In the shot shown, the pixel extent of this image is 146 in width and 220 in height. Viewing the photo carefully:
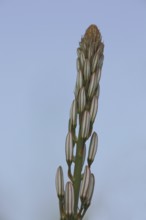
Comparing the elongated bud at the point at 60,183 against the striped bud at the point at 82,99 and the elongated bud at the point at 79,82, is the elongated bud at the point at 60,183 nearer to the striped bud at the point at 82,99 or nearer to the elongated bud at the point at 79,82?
the striped bud at the point at 82,99

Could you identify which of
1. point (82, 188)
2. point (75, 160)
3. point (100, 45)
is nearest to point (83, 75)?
point (100, 45)

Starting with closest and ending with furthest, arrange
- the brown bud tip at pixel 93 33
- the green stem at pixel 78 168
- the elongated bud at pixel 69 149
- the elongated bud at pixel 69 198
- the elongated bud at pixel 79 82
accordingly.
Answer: the elongated bud at pixel 69 198, the green stem at pixel 78 168, the elongated bud at pixel 69 149, the elongated bud at pixel 79 82, the brown bud tip at pixel 93 33

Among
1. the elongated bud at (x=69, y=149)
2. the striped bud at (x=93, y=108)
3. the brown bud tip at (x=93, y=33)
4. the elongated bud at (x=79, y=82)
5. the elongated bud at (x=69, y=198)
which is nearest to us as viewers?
the elongated bud at (x=69, y=198)

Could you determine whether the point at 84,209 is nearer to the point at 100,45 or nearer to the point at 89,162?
the point at 89,162

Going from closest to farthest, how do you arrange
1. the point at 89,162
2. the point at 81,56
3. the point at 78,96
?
the point at 89,162 < the point at 78,96 < the point at 81,56

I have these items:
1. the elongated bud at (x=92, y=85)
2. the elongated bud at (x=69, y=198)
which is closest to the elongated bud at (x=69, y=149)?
the elongated bud at (x=69, y=198)

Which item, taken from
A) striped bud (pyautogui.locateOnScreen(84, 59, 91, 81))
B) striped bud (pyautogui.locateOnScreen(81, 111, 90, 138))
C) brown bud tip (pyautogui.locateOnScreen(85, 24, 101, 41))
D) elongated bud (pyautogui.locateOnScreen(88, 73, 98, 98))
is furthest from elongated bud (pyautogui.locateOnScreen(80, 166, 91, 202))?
brown bud tip (pyautogui.locateOnScreen(85, 24, 101, 41))

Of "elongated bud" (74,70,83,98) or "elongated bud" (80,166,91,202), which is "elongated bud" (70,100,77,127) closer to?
"elongated bud" (74,70,83,98)

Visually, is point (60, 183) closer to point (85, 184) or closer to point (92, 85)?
point (85, 184)

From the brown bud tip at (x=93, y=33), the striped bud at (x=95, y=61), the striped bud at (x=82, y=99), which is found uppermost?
the brown bud tip at (x=93, y=33)
